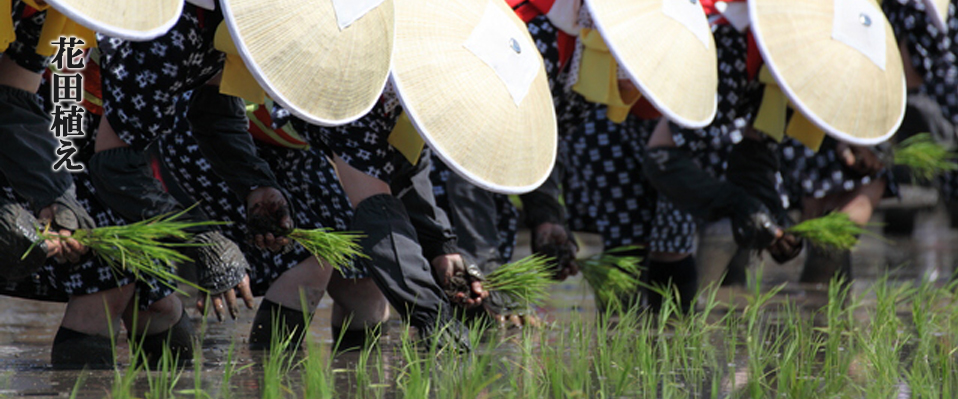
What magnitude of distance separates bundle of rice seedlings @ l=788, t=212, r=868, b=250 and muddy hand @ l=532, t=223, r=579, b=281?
842 millimetres

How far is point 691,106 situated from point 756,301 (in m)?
0.58

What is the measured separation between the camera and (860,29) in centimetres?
419

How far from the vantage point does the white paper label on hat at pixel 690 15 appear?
12.5 feet

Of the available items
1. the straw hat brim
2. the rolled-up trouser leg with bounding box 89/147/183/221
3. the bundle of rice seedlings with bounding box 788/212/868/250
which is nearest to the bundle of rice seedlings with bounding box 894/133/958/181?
the bundle of rice seedlings with bounding box 788/212/868/250

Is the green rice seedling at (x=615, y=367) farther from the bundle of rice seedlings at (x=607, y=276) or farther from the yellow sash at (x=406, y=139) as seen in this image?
the bundle of rice seedlings at (x=607, y=276)

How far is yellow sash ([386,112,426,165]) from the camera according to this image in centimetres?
334

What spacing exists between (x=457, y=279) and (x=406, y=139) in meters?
0.38

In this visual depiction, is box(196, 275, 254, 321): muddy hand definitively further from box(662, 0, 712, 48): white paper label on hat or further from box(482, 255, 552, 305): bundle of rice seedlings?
box(662, 0, 712, 48): white paper label on hat

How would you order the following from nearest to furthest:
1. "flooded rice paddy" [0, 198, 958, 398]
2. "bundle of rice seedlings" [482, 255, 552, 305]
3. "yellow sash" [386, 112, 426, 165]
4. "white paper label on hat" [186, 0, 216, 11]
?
1. "flooded rice paddy" [0, 198, 958, 398]
2. "white paper label on hat" [186, 0, 216, 11]
3. "yellow sash" [386, 112, 426, 165]
4. "bundle of rice seedlings" [482, 255, 552, 305]

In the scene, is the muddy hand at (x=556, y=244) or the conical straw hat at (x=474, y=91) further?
the muddy hand at (x=556, y=244)

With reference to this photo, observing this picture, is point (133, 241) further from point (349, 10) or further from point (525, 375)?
point (525, 375)

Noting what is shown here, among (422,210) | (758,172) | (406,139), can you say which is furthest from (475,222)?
(758,172)

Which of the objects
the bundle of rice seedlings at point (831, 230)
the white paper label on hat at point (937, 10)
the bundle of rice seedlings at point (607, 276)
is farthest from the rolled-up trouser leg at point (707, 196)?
the white paper label on hat at point (937, 10)

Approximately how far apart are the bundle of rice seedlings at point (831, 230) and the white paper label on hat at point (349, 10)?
2037mm
